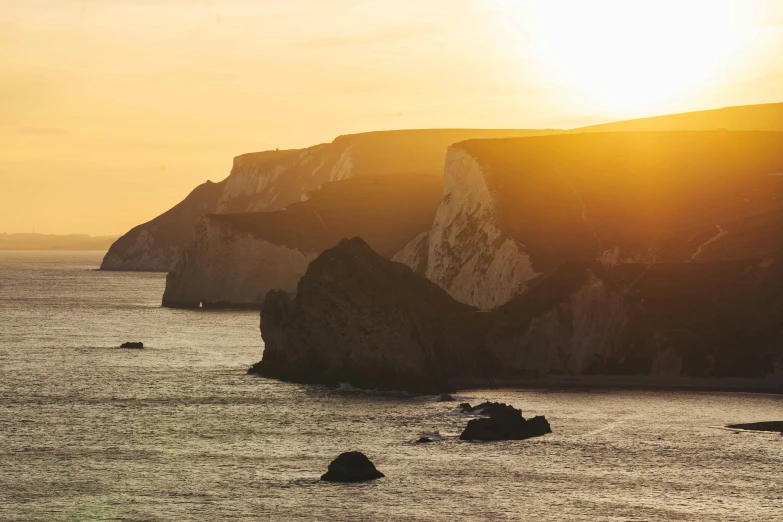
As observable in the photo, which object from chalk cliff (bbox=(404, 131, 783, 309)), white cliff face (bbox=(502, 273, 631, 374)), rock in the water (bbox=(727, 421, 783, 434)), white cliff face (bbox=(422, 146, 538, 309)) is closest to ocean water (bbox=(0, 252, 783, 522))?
rock in the water (bbox=(727, 421, 783, 434))

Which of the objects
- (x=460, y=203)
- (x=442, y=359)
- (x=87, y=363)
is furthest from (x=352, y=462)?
(x=460, y=203)

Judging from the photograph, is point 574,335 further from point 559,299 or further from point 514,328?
point 514,328

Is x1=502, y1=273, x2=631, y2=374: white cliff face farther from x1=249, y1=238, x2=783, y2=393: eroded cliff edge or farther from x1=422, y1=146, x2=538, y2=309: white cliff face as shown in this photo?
x1=422, y1=146, x2=538, y2=309: white cliff face

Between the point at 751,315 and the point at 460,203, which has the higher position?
the point at 460,203

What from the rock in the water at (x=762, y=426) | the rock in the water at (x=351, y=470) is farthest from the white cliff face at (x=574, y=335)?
the rock in the water at (x=351, y=470)

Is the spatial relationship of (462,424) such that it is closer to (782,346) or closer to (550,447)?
(550,447)

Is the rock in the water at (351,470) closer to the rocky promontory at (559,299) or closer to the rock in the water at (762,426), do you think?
the rock in the water at (762,426)
